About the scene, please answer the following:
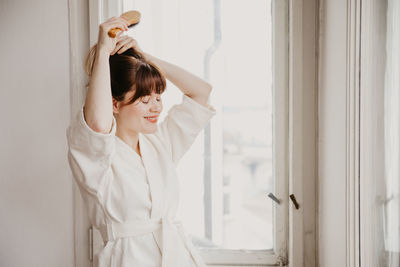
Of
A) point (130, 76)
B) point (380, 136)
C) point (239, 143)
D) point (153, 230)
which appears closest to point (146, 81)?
point (130, 76)

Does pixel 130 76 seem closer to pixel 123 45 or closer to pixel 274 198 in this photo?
pixel 123 45

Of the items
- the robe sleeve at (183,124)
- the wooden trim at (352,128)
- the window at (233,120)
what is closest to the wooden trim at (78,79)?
the window at (233,120)

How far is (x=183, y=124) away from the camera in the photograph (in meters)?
1.13

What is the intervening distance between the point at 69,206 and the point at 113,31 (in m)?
0.80

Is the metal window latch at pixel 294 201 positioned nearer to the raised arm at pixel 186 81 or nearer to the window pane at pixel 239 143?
the window pane at pixel 239 143

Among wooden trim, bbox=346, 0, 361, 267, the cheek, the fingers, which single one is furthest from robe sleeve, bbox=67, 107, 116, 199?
wooden trim, bbox=346, 0, 361, 267

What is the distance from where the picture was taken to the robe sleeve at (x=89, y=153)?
2.73ft

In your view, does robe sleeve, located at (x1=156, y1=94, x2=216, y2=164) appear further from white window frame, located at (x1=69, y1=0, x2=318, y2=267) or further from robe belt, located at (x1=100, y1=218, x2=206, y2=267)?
white window frame, located at (x1=69, y1=0, x2=318, y2=267)

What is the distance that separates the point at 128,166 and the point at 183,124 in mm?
250

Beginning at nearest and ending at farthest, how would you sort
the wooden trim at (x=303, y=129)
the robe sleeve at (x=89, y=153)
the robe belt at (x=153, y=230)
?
the robe sleeve at (x=89, y=153) < the robe belt at (x=153, y=230) < the wooden trim at (x=303, y=129)

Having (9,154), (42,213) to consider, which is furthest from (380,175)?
(9,154)

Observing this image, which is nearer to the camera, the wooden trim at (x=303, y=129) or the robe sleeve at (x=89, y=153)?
the robe sleeve at (x=89, y=153)

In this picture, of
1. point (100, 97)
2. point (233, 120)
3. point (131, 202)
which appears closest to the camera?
point (100, 97)

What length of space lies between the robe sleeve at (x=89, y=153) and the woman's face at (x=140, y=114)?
5.1 inches
